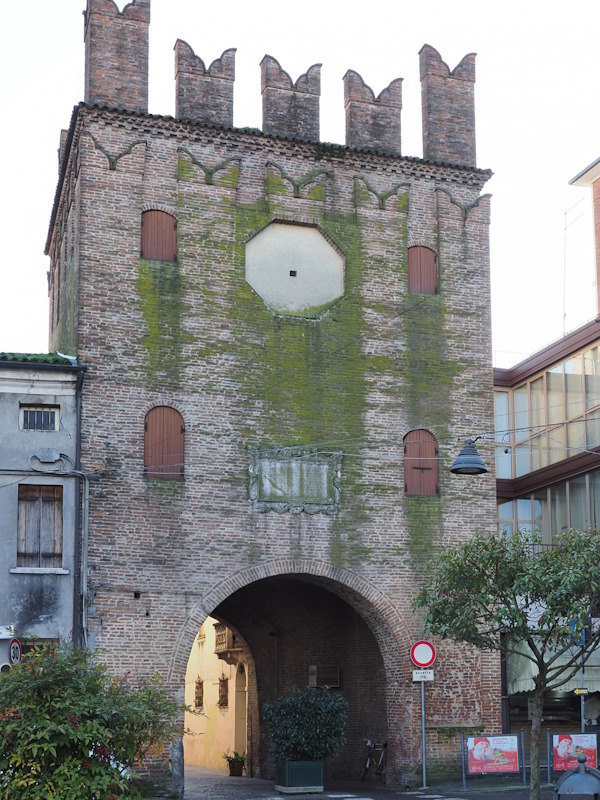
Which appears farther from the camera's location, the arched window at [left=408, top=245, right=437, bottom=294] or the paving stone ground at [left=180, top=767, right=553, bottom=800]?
the arched window at [left=408, top=245, right=437, bottom=294]

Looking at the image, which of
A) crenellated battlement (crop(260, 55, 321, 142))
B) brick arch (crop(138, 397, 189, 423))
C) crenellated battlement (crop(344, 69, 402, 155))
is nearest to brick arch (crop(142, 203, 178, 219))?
crenellated battlement (crop(260, 55, 321, 142))

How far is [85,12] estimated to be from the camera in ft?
81.8

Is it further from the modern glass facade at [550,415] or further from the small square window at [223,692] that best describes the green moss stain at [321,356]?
the small square window at [223,692]

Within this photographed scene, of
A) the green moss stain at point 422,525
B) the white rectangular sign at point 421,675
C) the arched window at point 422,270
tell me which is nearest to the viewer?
the white rectangular sign at point 421,675

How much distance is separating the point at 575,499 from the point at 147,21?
48.6 ft

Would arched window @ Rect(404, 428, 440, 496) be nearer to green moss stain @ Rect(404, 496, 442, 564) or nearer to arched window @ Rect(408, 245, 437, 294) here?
green moss stain @ Rect(404, 496, 442, 564)

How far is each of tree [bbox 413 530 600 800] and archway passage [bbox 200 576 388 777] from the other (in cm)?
609

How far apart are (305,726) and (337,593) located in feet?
9.73

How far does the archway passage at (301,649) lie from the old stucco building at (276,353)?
0.35 m

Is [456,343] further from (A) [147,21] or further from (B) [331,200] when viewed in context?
(A) [147,21]

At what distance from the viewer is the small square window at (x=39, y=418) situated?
22.6 meters

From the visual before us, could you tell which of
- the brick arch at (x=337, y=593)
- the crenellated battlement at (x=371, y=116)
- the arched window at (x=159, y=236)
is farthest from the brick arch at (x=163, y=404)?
the crenellated battlement at (x=371, y=116)

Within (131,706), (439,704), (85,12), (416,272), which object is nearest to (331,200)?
(416,272)

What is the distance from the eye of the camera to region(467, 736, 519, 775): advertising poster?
72.4ft
